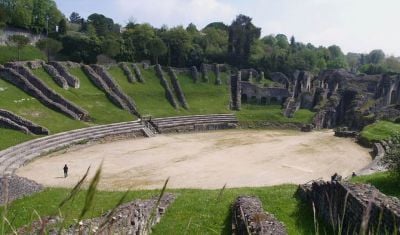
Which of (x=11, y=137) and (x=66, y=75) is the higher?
(x=66, y=75)

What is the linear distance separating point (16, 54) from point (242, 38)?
42427mm

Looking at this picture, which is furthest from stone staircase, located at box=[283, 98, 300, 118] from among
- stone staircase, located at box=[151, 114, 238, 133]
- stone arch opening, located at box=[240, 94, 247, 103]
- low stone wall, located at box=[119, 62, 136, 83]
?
low stone wall, located at box=[119, 62, 136, 83]

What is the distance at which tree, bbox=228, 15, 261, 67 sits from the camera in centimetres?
9456

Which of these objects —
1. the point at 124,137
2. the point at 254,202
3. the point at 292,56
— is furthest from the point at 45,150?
the point at 292,56

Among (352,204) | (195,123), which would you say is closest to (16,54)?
(195,123)

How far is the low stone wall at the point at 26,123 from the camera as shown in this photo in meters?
45.0

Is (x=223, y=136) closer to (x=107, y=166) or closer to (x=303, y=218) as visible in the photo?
(x=107, y=166)

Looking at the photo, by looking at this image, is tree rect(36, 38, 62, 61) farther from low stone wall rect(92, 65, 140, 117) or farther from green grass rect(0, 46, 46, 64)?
low stone wall rect(92, 65, 140, 117)

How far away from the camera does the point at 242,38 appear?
3716 inches

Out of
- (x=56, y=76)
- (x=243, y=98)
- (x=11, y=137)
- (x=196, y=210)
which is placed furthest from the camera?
(x=243, y=98)

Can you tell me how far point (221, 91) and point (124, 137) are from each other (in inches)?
1010

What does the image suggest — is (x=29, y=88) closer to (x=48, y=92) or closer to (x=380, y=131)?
(x=48, y=92)

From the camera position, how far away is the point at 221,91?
73938mm

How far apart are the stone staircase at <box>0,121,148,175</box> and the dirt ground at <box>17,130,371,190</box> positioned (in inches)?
37.5
